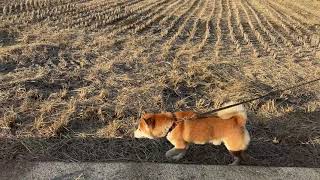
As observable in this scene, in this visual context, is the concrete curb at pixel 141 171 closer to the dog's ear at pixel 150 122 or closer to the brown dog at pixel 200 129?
the brown dog at pixel 200 129

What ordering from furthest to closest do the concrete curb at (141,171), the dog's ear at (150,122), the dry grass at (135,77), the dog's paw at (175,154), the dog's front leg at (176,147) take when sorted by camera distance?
→ 1. the dry grass at (135,77)
2. the dog's paw at (175,154)
3. the dog's front leg at (176,147)
4. the dog's ear at (150,122)
5. the concrete curb at (141,171)

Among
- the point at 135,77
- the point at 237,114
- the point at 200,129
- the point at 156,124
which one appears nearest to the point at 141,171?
the point at 156,124

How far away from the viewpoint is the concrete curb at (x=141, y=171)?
13.3 ft

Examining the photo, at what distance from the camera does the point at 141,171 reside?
4176 millimetres

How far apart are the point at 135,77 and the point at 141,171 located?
254 cm

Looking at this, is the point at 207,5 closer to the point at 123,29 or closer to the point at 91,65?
the point at 123,29

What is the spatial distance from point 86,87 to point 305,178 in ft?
9.64

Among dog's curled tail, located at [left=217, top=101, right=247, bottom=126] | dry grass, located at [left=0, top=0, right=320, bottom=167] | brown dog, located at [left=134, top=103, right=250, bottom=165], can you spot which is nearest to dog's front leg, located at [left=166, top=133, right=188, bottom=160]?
brown dog, located at [left=134, top=103, right=250, bottom=165]

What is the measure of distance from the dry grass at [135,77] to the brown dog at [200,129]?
0.98ft

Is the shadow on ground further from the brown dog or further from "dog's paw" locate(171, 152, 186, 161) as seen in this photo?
the brown dog

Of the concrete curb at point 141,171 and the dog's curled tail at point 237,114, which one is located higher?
the dog's curled tail at point 237,114

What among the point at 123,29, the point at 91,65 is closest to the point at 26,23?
the point at 123,29

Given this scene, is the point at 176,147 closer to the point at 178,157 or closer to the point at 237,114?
the point at 178,157

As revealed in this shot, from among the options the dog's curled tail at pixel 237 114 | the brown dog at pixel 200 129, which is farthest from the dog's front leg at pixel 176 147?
the dog's curled tail at pixel 237 114
